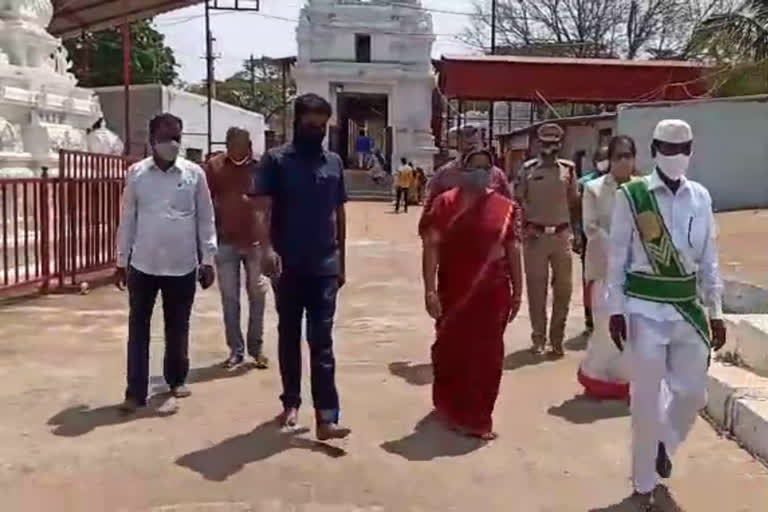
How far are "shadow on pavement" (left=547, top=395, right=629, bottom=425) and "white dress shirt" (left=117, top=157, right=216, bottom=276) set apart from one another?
232cm

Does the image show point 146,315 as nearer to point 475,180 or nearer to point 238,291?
point 238,291

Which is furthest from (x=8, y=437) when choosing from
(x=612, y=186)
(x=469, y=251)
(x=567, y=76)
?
(x=567, y=76)

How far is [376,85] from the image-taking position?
43.8 meters

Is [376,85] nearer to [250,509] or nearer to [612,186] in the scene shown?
[612,186]

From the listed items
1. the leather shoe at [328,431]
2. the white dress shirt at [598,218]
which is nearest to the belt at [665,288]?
the leather shoe at [328,431]

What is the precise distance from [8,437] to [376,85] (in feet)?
128

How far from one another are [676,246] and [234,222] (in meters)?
3.56

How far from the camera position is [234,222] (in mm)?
7207

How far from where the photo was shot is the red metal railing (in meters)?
10.2

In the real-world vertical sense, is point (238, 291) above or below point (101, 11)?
below

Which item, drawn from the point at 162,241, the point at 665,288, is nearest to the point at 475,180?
the point at 665,288

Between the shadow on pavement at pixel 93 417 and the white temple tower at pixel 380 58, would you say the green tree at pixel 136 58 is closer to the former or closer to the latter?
the white temple tower at pixel 380 58

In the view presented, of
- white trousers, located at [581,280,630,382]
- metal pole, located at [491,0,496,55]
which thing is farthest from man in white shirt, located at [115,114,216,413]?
metal pole, located at [491,0,496,55]

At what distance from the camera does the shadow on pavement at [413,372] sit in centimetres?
711
